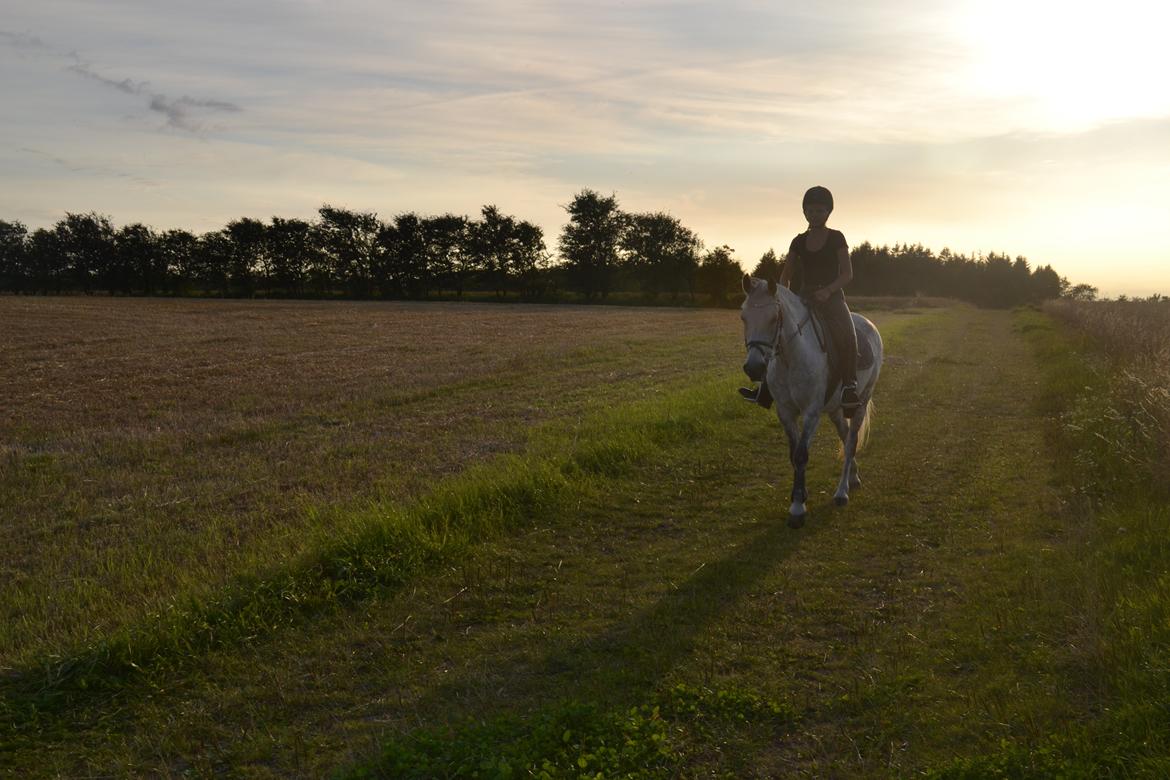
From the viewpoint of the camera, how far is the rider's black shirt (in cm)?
807

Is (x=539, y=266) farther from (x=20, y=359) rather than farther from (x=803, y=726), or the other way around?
(x=803, y=726)

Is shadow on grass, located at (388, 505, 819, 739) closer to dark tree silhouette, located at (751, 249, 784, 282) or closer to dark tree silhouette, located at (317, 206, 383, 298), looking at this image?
dark tree silhouette, located at (751, 249, 784, 282)

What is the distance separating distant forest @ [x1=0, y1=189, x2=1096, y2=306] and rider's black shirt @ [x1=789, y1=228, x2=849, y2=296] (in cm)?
7979

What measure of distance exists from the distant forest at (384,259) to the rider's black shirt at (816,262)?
79788 millimetres

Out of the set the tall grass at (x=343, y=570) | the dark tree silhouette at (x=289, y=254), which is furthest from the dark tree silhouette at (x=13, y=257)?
the tall grass at (x=343, y=570)

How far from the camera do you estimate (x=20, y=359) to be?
2345 centimetres

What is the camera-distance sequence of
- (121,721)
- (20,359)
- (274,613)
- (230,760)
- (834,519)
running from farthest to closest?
(20,359), (834,519), (274,613), (121,721), (230,760)

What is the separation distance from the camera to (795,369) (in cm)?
798

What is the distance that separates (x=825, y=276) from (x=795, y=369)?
112 centimetres

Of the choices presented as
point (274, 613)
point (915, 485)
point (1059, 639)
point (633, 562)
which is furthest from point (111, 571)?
point (915, 485)

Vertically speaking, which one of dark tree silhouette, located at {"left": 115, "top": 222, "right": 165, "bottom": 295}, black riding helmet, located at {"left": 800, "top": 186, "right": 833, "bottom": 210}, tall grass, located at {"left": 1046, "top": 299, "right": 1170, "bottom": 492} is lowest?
tall grass, located at {"left": 1046, "top": 299, "right": 1170, "bottom": 492}

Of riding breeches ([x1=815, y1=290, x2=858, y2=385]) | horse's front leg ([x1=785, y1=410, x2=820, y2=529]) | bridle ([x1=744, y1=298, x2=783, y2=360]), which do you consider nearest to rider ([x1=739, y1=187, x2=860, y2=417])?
riding breeches ([x1=815, y1=290, x2=858, y2=385])

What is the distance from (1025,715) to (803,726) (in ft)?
3.90

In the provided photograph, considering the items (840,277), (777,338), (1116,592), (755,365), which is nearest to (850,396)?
(840,277)
